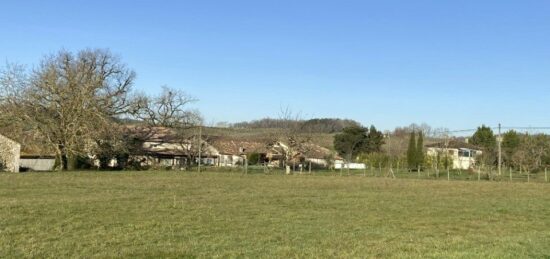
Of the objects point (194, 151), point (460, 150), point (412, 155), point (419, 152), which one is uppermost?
point (460, 150)

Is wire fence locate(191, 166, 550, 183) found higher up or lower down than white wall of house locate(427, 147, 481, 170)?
lower down

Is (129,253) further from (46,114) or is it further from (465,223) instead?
(46,114)

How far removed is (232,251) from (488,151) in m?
63.0

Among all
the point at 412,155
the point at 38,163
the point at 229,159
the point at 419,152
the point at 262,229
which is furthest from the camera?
the point at 229,159

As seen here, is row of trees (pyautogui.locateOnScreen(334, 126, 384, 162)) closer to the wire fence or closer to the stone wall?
the wire fence

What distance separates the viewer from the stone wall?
4881cm

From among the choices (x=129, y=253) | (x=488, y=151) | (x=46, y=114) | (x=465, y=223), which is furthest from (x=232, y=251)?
(x=488, y=151)

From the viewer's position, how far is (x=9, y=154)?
161ft

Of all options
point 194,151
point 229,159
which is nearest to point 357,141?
point 229,159

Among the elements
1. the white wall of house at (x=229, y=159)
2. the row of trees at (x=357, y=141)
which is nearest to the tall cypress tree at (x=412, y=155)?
the row of trees at (x=357, y=141)

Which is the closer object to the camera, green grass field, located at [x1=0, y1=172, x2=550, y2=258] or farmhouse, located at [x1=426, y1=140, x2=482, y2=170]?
green grass field, located at [x1=0, y1=172, x2=550, y2=258]

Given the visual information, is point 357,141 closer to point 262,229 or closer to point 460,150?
point 460,150

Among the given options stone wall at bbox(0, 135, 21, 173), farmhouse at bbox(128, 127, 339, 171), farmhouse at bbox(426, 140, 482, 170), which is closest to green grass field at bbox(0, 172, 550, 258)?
stone wall at bbox(0, 135, 21, 173)

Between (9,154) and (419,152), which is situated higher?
(419,152)
